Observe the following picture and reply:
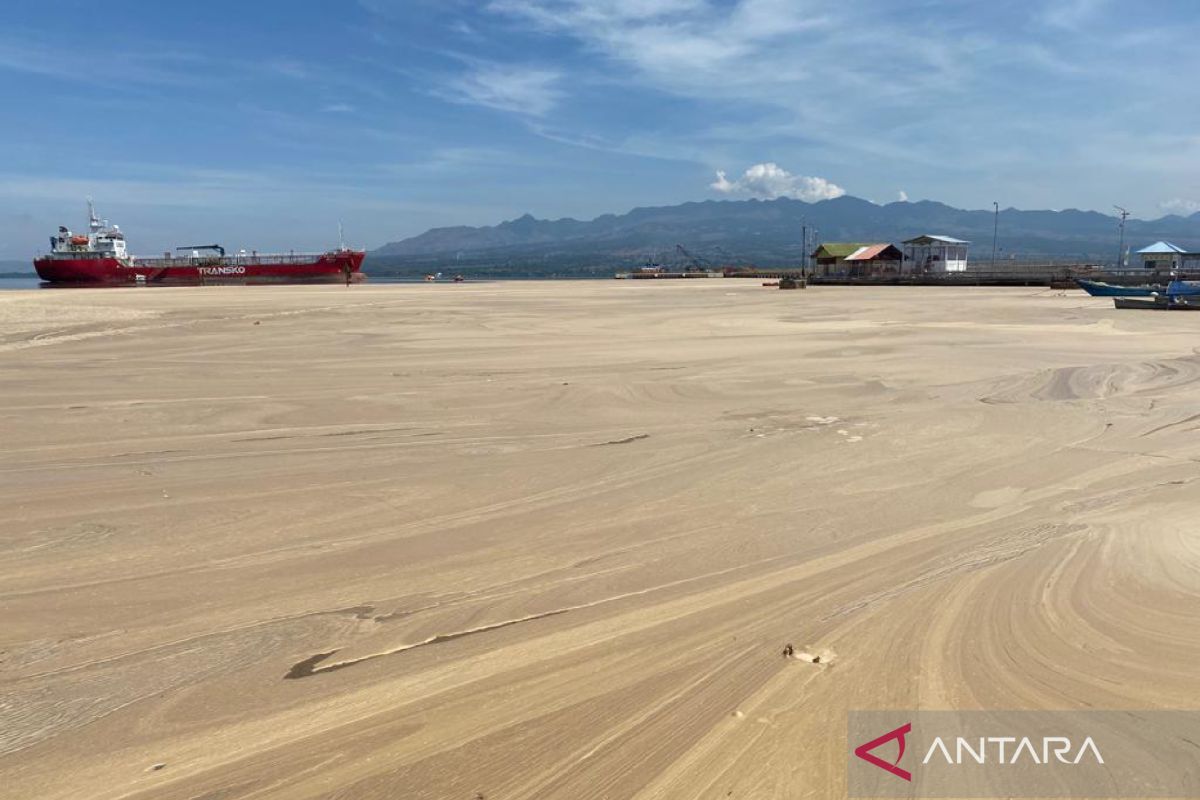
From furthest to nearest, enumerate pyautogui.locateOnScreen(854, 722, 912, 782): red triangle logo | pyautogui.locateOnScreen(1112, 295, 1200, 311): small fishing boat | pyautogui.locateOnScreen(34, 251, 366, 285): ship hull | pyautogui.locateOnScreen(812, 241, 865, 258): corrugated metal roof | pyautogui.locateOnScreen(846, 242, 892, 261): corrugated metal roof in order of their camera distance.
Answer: pyautogui.locateOnScreen(34, 251, 366, 285): ship hull, pyautogui.locateOnScreen(812, 241, 865, 258): corrugated metal roof, pyautogui.locateOnScreen(846, 242, 892, 261): corrugated metal roof, pyautogui.locateOnScreen(1112, 295, 1200, 311): small fishing boat, pyautogui.locateOnScreen(854, 722, 912, 782): red triangle logo

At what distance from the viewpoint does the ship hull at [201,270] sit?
77688 millimetres

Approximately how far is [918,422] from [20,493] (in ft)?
27.7

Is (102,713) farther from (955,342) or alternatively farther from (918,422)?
(955,342)

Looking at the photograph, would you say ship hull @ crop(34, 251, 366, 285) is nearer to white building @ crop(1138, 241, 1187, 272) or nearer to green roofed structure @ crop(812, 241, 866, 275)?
green roofed structure @ crop(812, 241, 866, 275)

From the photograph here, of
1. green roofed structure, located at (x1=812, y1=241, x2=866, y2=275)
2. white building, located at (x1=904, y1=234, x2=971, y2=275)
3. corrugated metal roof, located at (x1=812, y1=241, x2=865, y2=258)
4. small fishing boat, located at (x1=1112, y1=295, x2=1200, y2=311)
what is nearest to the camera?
small fishing boat, located at (x1=1112, y1=295, x2=1200, y2=311)

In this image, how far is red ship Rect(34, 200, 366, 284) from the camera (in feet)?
255

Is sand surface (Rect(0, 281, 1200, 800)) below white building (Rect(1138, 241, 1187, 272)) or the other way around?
below

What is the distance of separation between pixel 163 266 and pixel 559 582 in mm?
94055

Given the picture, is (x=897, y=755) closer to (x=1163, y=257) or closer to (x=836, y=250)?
(x=836, y=250)

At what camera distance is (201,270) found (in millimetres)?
79500

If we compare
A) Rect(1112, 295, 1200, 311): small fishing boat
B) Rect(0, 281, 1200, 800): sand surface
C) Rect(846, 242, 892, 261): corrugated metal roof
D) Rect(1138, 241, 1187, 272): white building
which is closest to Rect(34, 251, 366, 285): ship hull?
Rect(846, 242, 892, 261): corrugated metal roof

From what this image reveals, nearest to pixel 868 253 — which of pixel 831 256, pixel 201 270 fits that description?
pixel 831 256

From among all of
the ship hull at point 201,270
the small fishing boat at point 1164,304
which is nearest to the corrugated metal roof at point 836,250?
the small fishing boat at point 1164,304

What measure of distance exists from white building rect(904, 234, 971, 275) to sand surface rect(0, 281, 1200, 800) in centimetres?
6465
